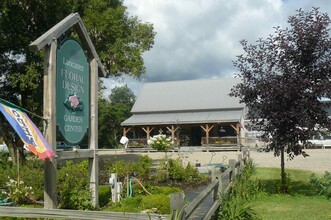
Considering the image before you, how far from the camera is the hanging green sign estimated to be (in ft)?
23.7

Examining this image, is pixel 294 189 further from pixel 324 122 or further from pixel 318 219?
pixel 318 219

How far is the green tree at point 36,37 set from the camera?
68.2 ft

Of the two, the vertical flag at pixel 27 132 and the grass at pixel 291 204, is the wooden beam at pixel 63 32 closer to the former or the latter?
the vertical flag at pixel 27 132

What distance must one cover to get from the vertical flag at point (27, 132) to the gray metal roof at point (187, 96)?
135 feet

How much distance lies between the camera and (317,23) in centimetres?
1189

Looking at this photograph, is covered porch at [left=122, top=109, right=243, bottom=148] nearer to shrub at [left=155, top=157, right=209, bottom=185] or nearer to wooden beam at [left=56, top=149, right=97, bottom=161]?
shrub at [left=155, top=157, right=209, bottom=185]

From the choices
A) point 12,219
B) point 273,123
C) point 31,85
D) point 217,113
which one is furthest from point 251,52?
point 217,113

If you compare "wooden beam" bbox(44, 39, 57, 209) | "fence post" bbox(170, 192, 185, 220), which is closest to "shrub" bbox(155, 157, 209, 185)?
"wooden beam" bbox(44, 39, 57, 209)

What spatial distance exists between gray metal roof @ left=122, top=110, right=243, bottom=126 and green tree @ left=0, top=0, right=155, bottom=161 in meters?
20.2

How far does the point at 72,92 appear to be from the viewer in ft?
25.1

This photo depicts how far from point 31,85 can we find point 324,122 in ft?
43.3

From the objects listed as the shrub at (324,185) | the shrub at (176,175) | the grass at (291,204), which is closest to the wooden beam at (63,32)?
the grass at (291,204)

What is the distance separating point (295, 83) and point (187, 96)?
127 ft

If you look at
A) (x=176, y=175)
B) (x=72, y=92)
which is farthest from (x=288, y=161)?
(x=72, y=92)
